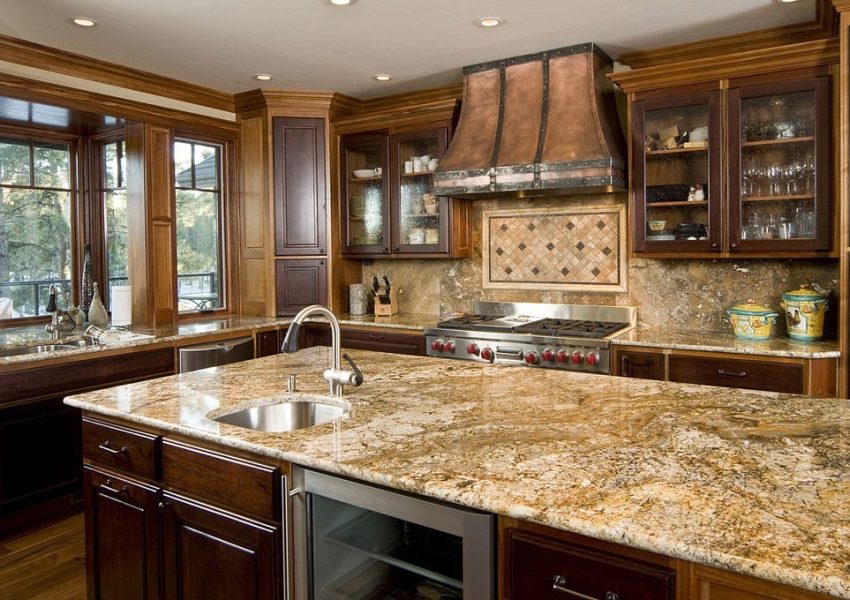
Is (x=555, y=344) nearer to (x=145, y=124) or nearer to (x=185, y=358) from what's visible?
(x=185, y=358)

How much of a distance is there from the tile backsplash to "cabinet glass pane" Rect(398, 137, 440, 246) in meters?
0.34

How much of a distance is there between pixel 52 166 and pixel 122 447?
3.31 metres

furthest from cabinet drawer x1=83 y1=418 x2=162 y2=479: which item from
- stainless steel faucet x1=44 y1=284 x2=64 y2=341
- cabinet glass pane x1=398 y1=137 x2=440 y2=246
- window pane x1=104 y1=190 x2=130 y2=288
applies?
cabinet glass pane x1=398 y1=137 x2=440 y2=246

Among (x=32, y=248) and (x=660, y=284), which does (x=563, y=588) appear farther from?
(x=32, y=248)

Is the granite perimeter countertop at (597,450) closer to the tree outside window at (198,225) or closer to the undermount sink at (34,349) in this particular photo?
the undermount sink at (34,349)

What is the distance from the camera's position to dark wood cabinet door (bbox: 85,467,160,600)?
195cm

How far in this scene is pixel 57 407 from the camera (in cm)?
344

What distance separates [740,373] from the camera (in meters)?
3.27

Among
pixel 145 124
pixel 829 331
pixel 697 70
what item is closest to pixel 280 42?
pixel 145 124

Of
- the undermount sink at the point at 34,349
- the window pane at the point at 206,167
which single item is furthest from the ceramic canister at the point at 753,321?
the window pane at the point at 206,167

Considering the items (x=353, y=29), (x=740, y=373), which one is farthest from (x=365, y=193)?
(x=740, y=373)

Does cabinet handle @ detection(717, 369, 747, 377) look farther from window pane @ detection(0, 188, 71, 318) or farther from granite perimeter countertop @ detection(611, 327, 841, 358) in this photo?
window pane @ detection(0, 188, 71, 318)

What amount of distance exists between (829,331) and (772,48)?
5.23ft

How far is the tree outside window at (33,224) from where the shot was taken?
423 cm
